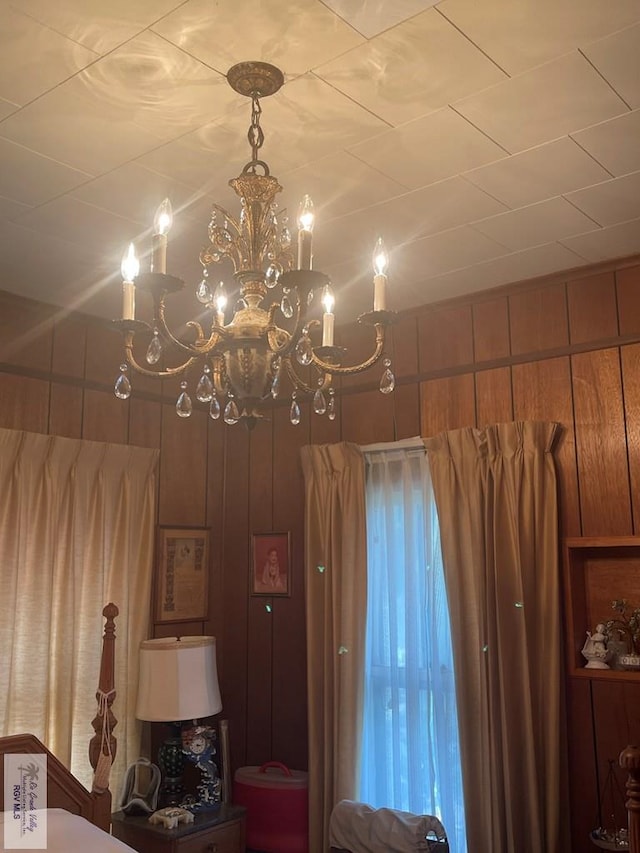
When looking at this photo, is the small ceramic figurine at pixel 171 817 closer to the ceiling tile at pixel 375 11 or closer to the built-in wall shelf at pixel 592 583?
the built-in wall shelf at pixel 592 583

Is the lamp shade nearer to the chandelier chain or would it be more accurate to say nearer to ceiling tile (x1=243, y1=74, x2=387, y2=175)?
ceiling tile (x1=243, y1=74, x2=387, y2=175)

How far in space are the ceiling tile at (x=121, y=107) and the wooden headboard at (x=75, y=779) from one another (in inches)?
77.6

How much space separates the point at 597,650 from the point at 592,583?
29 centimetres

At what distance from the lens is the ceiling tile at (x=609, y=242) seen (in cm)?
295

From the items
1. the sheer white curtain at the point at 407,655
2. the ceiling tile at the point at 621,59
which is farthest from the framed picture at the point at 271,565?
the ceiling tile at the point at 621,59

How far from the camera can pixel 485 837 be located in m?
3.18

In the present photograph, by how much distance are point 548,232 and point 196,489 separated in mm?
2369

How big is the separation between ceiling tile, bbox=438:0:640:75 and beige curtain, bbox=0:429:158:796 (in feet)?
8.53

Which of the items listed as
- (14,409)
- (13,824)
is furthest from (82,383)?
(13,824)

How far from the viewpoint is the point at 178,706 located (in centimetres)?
356

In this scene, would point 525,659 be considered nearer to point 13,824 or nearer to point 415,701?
point 415,701

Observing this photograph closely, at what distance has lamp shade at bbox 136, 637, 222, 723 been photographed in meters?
3.56

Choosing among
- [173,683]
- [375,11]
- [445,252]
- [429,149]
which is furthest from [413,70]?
[173,683]

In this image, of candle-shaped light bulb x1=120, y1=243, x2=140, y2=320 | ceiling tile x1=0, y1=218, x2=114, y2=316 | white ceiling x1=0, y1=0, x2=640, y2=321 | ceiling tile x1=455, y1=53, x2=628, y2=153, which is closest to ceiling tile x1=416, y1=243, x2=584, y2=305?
white ceiling x1=0, y1=0, x2=640, y2=321
